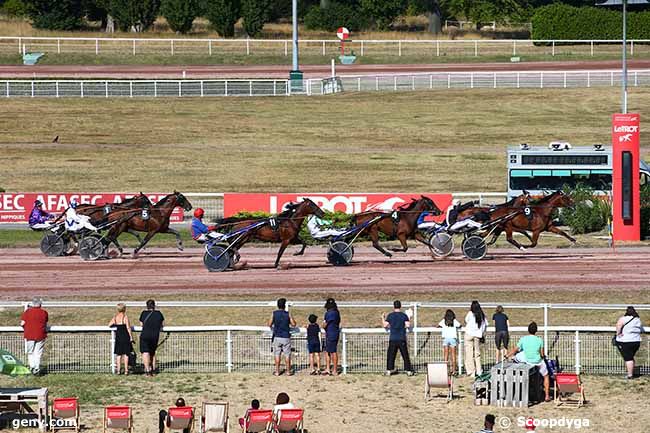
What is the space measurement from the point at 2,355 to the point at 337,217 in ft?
45.3

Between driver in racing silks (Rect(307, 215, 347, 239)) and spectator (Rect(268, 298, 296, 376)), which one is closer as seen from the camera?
spectator (Rect(268, 298, 296, 376))

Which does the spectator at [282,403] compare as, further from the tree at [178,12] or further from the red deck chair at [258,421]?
the tree at [178,12]

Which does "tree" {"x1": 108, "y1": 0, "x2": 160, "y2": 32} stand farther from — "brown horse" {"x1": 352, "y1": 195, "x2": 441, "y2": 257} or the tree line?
"brown horse" {"x1": 352, "y1": 195, "x2": 441, "y2": 257}

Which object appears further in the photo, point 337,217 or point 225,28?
point 225,28

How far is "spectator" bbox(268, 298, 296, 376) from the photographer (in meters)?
18.5

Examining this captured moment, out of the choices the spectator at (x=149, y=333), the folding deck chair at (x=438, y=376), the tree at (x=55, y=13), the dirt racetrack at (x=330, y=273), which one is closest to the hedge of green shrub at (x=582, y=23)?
the tree at (x=55, y=13)

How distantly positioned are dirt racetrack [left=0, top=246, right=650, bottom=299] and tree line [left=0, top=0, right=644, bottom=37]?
44796mm

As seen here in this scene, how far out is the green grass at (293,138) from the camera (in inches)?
1633

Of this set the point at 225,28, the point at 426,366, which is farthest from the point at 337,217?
the point at 225,28

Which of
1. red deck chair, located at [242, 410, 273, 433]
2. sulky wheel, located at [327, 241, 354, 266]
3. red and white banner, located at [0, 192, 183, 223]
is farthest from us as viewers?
red and white banner, located at [0, 192, 183, 223]

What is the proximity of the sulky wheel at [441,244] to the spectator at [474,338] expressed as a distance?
359 inches

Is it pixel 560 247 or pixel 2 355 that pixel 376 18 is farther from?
pixel 2 355

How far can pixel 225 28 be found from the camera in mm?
Answer: 72938

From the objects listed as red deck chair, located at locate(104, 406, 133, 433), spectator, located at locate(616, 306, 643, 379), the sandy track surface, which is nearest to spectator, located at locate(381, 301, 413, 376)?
spectator, located at locate(616, 306, 643, 379)
